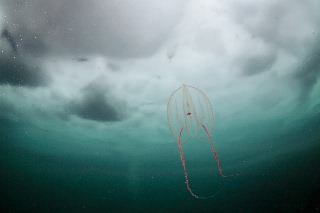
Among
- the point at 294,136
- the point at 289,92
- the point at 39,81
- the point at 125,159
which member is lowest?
the point at 39,81

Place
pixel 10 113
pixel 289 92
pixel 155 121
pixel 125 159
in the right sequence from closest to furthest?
pixel 10 113, pixel 289 92, pixel 155 121, pixel 125 159

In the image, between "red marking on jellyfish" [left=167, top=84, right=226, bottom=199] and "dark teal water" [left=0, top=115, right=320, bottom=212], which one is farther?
"dark teal water" [left=0, top=115, right=320, bottom=212]

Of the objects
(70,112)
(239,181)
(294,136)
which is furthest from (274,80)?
(239,181)

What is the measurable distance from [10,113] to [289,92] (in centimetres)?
4342

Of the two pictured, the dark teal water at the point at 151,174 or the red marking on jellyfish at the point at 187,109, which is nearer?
the red marking on jellyfish at the point at 187,109

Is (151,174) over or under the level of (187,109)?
over

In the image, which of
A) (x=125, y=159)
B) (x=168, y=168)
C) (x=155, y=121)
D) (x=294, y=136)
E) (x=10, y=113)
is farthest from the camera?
(x=168, y=168)

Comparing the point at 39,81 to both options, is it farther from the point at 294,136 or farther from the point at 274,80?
the point at 294,136

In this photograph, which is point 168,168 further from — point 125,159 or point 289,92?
point 289,92

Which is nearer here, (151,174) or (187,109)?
(187,109)

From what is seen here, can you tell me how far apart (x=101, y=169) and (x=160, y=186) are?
37863 mm

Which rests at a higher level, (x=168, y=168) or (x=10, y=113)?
(x=168, y=168)

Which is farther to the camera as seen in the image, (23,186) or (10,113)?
(23,186)

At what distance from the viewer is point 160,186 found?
104375 millimetres
